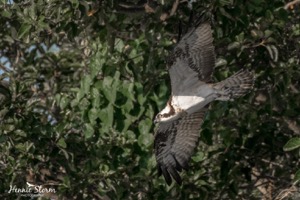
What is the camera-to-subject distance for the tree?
25.3ft

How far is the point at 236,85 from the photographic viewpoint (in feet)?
24.9

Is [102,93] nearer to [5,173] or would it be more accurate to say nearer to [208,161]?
[5,173]

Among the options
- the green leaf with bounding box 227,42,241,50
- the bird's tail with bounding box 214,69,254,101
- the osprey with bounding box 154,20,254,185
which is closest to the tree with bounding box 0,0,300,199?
the green leaf with bounding box 227,42,241,50

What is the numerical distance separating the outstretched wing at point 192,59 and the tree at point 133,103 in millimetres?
232

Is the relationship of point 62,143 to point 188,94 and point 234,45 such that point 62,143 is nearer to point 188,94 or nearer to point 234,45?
point 188,94

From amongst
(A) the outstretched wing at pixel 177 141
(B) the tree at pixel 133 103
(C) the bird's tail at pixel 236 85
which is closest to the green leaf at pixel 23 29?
(B) the tree at pixel 133 103

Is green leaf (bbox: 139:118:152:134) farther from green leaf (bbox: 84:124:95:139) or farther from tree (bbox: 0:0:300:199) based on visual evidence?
green leaf (bbox: 84:124:95:139)

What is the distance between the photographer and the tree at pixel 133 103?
303 inches

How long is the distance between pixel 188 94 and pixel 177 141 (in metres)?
0.67

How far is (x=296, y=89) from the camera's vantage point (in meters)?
8.89

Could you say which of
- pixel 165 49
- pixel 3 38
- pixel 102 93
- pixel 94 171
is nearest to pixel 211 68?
pixel 165 49

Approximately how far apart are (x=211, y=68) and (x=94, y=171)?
1.61 meters

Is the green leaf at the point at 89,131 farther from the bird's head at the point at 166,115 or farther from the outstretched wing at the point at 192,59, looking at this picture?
the outstretched wing at the point at 192,59

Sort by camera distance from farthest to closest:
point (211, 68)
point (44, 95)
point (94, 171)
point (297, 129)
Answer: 1. point (44, 95)
2. point (297, 129)
3. point (94, 171)
4. point (211, 68)
